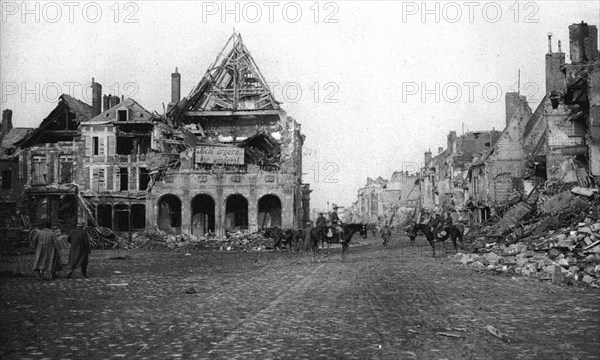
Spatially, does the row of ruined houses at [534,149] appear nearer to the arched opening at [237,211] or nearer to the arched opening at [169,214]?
the arched opening at [237,211]

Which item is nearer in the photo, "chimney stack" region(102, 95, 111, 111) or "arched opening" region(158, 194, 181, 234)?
"arched opening" region(158, 194, 181, 234)

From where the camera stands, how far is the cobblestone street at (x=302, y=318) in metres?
7.39

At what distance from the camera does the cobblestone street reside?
7387 mm

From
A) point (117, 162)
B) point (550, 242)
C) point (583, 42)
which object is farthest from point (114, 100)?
point (550, 242)

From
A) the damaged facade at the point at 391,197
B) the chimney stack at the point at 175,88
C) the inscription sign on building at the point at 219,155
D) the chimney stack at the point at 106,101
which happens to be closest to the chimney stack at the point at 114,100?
the chimney stack at the point at 106,101

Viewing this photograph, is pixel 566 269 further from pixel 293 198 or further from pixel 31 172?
pixel 31 172

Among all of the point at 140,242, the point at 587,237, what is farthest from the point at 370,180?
the point at 587,237

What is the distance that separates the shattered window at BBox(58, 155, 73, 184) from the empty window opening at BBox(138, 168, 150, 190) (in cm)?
605

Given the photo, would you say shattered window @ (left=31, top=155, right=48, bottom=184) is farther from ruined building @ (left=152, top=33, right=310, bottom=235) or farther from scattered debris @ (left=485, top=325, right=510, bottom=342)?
scattered debris @ (left=485, top=325, right=510, bottom=342)

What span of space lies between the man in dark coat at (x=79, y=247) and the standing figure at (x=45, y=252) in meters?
0.45

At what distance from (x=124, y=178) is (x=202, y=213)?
7514 millimetres

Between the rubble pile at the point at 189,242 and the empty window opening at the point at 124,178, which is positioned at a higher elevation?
the empty window opening at the point at 124,178

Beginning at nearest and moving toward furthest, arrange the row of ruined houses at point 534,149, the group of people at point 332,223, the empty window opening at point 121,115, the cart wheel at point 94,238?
the group of people at point 332,223
the row of ruined houses at point 534,149
the cart wheel at point 94,238
the empty window opening at point 121,115

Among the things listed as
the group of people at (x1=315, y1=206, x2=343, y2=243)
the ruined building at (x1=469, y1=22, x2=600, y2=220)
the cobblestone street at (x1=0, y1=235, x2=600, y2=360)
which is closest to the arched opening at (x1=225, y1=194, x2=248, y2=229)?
the ruined building at (x1=469, y1=22, x2=600, y2=220)
